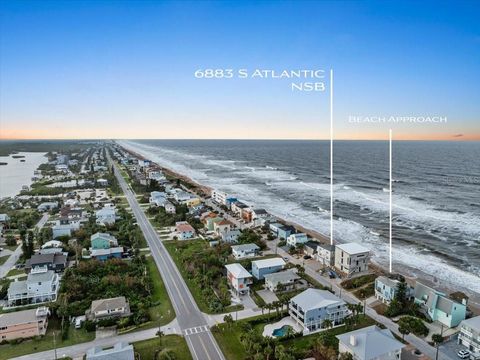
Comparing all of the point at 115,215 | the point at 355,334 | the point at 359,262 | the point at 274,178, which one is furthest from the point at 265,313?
the point at 274,178

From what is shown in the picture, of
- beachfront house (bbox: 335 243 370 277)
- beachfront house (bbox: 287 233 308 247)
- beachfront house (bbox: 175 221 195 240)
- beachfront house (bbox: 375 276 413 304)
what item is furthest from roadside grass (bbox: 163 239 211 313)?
beachfront house (bbox: 335 243 370 277)

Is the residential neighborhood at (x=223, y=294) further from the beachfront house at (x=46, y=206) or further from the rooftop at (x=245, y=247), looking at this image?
the beachfront house at (x=46, y=206)

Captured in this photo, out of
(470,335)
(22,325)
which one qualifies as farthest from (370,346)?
(22,325)

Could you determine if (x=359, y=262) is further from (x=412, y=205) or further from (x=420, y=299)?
(x=412, y=205)

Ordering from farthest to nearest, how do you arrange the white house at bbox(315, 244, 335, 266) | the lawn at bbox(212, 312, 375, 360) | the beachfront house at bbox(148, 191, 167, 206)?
the beachfront house at bbox(148, 191, 167, 206)
the white house at bbox(315, 244, 335, 266)
the lawn at bbox(212, 312, 375, 360)

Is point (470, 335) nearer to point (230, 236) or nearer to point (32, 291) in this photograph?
point (230, 236)

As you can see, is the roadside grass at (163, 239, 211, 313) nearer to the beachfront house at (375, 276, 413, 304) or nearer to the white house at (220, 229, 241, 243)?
the white house at (220, 229, 241, 243)

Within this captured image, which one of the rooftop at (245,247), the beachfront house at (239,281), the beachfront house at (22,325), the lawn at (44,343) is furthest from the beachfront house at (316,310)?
the beachfront house at (22,325)
